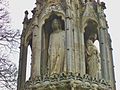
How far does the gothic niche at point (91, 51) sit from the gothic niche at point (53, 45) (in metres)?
1.22

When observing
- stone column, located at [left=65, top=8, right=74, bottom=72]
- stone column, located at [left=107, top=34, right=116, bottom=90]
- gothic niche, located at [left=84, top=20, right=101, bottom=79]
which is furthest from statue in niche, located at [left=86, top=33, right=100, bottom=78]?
stone column, located at [left=65, top=8, right=74, bottom=72]

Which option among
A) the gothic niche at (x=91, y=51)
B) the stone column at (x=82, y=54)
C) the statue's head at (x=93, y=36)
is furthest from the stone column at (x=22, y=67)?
the statue's head at (x=93, y=36)

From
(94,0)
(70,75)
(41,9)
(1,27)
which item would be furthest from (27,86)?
(94,0)

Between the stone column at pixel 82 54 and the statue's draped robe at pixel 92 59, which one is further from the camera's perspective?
the statue's draped robe at pixel 92 59

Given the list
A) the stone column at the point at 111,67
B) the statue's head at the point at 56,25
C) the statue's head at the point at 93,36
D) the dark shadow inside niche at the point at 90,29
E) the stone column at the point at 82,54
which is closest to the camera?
the stone column at the point at 82,54

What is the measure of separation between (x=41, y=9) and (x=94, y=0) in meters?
2.54

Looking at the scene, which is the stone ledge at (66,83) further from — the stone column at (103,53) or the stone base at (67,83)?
the stone column at (103,53)

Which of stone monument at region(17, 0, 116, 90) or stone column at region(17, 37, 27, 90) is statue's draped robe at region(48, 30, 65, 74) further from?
stone column at region(17, 37, 27, 90)

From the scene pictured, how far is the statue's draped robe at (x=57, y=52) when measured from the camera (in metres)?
16.5

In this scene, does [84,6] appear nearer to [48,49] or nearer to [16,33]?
[48,49]

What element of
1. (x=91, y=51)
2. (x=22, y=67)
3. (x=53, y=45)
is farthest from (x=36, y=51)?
(x=91, y=51)

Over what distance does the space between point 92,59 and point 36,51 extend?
237 cm

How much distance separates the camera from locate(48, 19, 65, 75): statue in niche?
54.1 ft

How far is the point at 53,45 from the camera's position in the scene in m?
17.3
